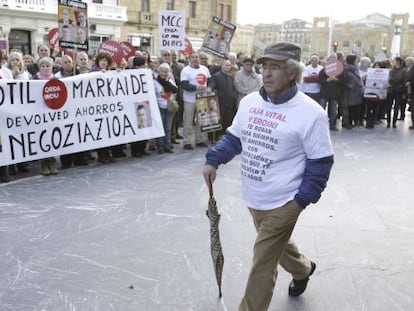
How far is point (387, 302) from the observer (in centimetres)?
340

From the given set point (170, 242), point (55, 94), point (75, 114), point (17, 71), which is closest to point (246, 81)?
point (75, 114)

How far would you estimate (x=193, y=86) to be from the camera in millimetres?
8789

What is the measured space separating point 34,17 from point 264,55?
31.9 meters

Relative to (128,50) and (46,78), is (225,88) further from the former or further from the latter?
(46,78)

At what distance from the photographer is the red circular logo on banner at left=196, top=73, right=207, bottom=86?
8.91m

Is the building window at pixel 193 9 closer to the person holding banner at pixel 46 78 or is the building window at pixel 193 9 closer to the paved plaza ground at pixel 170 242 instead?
the person holding banner at pixel 46 78

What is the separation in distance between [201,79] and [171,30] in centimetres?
299

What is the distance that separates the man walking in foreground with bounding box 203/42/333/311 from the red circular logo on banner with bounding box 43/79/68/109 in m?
4.55

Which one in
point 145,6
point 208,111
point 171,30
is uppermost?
point 145,6

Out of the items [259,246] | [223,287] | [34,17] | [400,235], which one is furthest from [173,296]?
[34,17]

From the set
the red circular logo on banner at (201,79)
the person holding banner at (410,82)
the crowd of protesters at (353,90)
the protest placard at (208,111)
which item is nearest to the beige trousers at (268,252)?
the protest placard at (208,111)

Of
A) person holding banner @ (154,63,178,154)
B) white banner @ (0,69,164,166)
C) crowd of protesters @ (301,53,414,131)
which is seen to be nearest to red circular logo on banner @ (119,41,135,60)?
person holding banner @ (154,63,178,154)

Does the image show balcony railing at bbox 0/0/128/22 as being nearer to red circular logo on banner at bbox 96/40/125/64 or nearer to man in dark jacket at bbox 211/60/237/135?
red circular logo on banner at bbox 96/40/125/64

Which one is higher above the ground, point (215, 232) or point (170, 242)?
point (215, 232)
